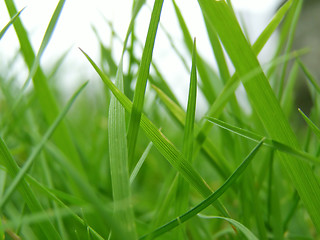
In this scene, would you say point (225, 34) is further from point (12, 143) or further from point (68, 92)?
point (68, 92)

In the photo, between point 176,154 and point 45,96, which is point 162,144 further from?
point 45,96

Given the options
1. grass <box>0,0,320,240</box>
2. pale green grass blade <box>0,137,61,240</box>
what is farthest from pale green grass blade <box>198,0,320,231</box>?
pale green grass blade <box>0,137,61,240</box>

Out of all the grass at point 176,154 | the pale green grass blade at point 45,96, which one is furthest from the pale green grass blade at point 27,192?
the pale green grass blade at point 45,96

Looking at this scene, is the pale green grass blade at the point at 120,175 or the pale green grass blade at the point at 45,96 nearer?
the pale green grass blade at the point at 120,175

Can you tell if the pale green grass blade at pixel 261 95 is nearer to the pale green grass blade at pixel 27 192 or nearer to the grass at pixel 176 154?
the grass at pixel 176 154

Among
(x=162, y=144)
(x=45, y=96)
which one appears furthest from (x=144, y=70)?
(x=45, y=96)

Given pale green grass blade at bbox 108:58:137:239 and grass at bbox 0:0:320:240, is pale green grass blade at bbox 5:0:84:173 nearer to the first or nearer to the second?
grass at bbox 0:0:320:240
